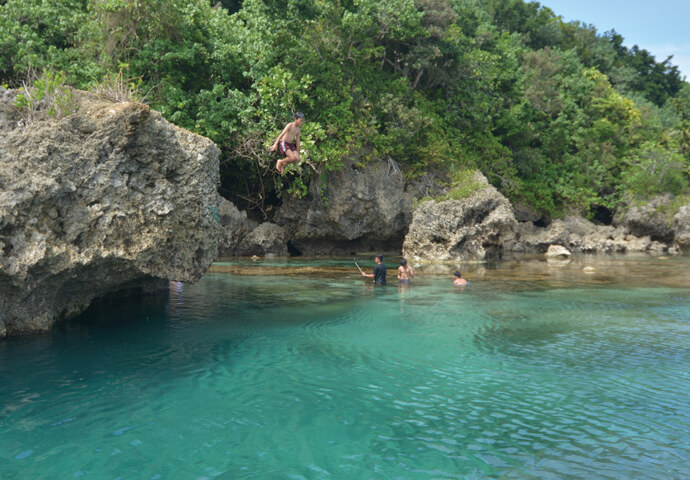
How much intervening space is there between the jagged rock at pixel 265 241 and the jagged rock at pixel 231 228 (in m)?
0.32

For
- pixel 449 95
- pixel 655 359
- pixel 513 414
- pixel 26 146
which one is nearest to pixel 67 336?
pixel 26 146

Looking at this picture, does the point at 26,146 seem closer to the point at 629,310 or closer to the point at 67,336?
the point at 67,336

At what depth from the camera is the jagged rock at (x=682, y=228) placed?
33.0 m

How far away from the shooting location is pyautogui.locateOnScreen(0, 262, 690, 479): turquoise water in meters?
4.92

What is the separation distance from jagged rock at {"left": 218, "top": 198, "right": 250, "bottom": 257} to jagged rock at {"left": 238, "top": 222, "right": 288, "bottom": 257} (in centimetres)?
32

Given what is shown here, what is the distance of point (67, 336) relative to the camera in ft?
31.4

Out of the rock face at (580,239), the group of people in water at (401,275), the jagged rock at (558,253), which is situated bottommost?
the group of people in water at (401,275)

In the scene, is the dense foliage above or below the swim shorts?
above

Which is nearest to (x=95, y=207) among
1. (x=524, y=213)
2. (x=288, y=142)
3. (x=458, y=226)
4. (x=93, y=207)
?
(x=93, y=207)

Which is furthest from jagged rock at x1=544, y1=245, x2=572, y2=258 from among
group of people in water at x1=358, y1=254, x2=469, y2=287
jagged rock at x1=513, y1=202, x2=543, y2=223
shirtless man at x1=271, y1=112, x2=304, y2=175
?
shirtless man at x1=271, y1=112, x2=304, y2=175

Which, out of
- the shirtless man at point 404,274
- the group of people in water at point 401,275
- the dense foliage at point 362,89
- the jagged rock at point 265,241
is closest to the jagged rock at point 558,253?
the dense foliage at point 362,89

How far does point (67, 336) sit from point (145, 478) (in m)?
6.06

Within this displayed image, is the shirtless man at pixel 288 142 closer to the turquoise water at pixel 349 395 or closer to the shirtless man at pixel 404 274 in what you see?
the turquoise water at pixel 349 395

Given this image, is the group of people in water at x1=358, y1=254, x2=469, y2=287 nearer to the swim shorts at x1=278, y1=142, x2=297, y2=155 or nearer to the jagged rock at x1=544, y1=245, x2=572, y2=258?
the swim shorts at x1=278, y1=142, x2=297, y2=155
